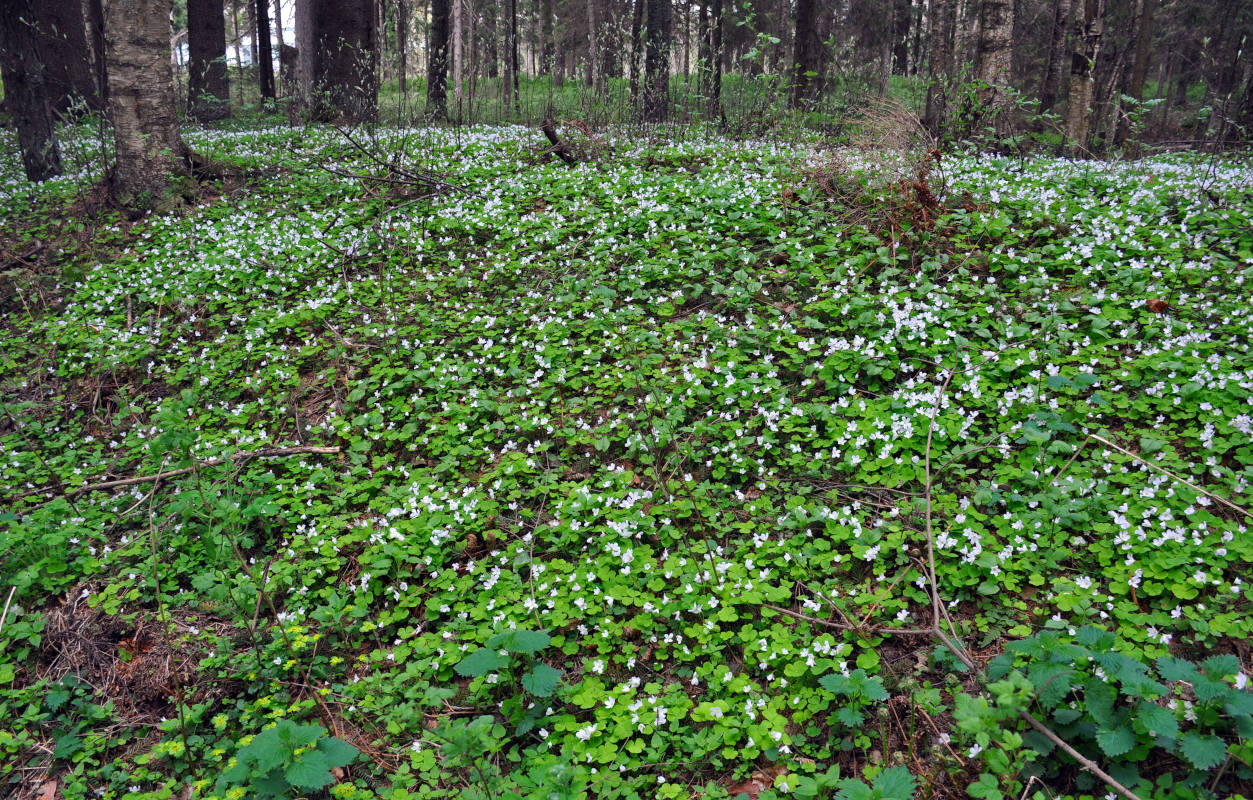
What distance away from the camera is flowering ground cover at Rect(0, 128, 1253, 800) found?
9.30 feet

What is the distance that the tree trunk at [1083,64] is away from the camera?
9398 mm

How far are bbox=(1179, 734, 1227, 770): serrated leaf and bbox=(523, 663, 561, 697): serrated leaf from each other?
236 centimetres

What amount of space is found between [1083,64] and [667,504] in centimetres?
992

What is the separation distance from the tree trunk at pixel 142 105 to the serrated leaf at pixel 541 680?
8709 millimetres

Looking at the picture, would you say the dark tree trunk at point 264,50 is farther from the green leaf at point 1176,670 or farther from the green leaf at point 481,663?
the green leaf at point 1176,670

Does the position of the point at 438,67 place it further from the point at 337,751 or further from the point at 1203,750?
the point at 1203,750

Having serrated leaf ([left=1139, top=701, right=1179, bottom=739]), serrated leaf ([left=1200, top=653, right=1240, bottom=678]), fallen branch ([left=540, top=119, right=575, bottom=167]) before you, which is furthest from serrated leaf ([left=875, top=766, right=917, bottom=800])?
fallen branch ([left=540, top=119, right=575, bottom=167])

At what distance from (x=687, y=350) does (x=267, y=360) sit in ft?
12.7

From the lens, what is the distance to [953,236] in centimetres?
588

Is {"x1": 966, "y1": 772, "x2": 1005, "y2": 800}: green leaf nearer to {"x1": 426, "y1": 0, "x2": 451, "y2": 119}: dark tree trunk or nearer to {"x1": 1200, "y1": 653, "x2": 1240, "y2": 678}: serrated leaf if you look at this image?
{"x1": 1200, "y1": 653, "x2": 1240, "y2": 678}: serrated leaf

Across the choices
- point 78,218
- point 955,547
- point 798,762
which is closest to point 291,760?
point 798,762

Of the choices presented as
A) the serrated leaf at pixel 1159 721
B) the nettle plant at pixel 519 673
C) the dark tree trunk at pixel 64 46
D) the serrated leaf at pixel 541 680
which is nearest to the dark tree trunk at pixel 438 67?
the dark tree trunk at pixel 64 46

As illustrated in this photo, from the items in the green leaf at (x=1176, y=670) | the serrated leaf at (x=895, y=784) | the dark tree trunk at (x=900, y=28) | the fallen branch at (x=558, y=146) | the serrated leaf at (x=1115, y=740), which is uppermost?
the dark tree trunk at (x=900, y=28)

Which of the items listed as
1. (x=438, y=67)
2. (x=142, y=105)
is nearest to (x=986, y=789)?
(x=142, y=105)
